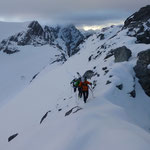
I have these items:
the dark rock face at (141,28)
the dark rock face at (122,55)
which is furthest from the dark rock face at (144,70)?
the dark rock face at (141,28)

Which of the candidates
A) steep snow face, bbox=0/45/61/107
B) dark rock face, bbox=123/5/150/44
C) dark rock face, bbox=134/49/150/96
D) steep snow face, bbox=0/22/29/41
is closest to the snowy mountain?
dark rock face, bbox=134/49/150/96

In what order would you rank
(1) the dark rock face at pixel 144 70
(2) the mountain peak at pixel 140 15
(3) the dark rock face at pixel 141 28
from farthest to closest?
1. (2) the mountain peak at pixel 140 15
2. (3) the dark rock face at pixel 141 28
3. (1) the dark rock face at pixel 144 70

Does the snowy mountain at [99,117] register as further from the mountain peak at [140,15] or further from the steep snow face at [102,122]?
the mountain peak at [140,15]

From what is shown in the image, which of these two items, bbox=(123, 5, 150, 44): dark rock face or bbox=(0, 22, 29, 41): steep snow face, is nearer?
bbox=(123, 5, 150, 44): dark rock face

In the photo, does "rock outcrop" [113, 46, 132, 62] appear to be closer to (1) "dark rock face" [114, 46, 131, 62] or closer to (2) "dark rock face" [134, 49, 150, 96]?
(1) "dark rock face" [114, 46, 131, 62]

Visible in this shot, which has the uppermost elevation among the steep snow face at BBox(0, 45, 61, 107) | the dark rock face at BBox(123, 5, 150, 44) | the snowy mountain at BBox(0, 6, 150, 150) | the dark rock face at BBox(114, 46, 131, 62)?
the dark rock face at BBox(123, 5, 150, 44)

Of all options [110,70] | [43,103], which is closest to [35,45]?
[43,103]

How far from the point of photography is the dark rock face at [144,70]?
19484 mm

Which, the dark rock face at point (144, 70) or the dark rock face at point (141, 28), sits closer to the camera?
the dark rock face at point (144, 70)

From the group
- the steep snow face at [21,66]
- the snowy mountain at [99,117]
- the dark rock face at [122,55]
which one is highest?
the dark rock face at [122,55]

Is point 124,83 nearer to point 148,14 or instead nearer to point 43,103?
point 43,103

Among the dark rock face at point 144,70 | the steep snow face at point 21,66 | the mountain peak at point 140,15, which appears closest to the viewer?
the dark rock face at point 144,70

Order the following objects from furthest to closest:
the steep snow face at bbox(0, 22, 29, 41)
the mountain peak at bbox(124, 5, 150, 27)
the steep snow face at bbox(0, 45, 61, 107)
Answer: the steep snow face at bbox(0, 22, 29, 41)
the steep snow face at bbox(0, 45, 61, 107)
the mountain peak at bbox(124, 5, 150, 27)

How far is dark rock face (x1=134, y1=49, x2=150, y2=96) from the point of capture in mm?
19484
